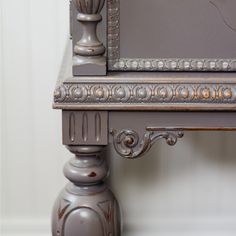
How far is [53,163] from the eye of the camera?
149cm

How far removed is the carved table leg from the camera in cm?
106

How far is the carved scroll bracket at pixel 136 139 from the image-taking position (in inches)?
39.7

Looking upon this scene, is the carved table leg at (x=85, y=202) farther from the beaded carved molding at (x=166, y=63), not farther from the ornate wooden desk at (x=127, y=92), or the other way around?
the beaded carved molding at (x=166, y=63)

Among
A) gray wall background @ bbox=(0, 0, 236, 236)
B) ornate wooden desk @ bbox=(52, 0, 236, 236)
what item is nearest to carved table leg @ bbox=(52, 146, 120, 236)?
ornate wooden desk @ bbox=(52, 0, 236, 236)

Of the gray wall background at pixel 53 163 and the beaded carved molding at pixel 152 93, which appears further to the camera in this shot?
the gray wall background at pixel 53 163

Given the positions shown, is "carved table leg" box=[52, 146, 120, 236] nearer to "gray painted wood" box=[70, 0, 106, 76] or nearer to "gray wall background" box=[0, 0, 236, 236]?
"gray painted wood" box=[70, 0, 106, 76]

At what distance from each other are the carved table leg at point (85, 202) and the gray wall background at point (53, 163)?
1.24 feet

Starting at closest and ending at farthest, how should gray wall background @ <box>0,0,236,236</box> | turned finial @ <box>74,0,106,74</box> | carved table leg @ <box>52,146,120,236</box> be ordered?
1. turned finial @ <box>74,0,106,74</box>
2. carved table leg @ <box>52,146,120,236</box>
3. gray wall background @ <box>0,0,236,236</box>

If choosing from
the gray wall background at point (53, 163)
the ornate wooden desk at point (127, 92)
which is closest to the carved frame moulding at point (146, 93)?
the ornate wooden desk at point (127, 92)

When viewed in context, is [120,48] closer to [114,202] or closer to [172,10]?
[172,10]

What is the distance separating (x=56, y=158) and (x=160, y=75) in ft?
1.75

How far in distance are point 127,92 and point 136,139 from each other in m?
0.07

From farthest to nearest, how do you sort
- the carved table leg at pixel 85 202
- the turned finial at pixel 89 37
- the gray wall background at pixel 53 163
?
the gray wall background at pixel 53 163 < the carved table leg at pixel 85 202 < the turned finial at pixel 89 37

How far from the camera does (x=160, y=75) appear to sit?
1.01m
